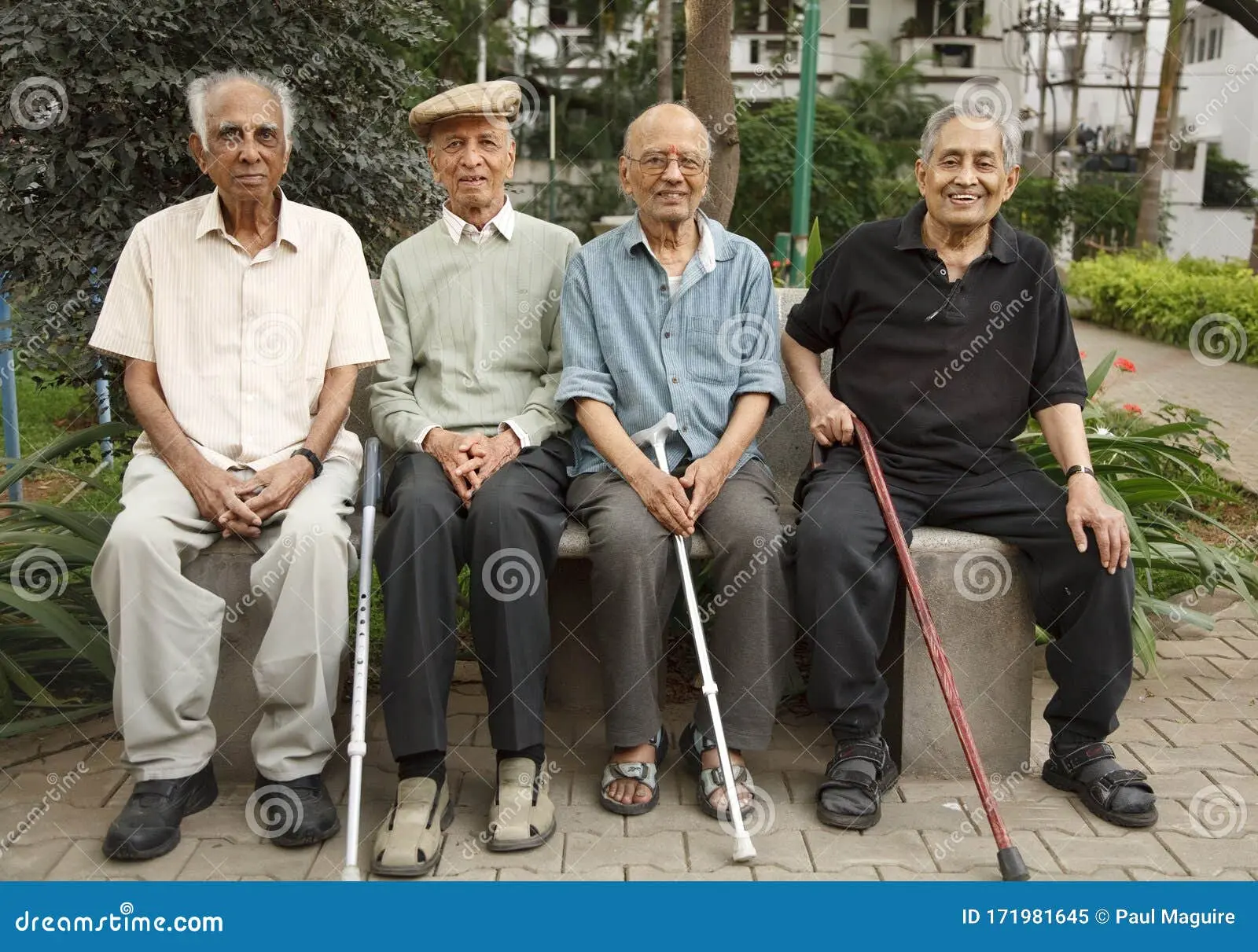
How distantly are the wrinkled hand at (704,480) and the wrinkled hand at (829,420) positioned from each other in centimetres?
33

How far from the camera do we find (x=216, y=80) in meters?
3.63

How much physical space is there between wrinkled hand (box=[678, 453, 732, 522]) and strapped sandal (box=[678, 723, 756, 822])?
60 cm

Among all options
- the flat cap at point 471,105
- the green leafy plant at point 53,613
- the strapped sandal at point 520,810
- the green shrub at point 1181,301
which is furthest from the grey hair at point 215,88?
the green shrub at point 1181,301

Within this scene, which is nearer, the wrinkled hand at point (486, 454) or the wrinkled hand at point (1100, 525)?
the wrinkled hand at point (1100, 525)

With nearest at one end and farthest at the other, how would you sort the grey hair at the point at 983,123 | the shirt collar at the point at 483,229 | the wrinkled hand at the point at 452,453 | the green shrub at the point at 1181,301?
the wrinkled hand at the point at 452,453, the grey hair at the point at 983,123, the shirt collar at the point at 483,229, the green shrub at the point at 1181,301

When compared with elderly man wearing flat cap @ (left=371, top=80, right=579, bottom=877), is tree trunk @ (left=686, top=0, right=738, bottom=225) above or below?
above

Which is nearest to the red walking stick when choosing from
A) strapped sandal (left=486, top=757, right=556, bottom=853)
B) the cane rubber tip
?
the cane rubber tip

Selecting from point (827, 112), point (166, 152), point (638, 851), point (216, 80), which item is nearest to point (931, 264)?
point (638, 851)

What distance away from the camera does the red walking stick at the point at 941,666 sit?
10.2 feet

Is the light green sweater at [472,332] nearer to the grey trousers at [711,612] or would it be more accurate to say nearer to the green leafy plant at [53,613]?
the grey trousers at [711,612]

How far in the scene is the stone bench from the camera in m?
3.57

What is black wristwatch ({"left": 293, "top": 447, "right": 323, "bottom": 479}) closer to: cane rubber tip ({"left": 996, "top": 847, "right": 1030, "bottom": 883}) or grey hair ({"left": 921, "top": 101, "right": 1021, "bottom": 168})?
grey hair ({"left": 921, "top": 101, "right": 1021, "bottom": 168})

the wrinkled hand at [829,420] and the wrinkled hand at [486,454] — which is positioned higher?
the wrinkled hand at [829,420]

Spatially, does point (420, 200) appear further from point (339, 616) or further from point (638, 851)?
point (638, 851)
